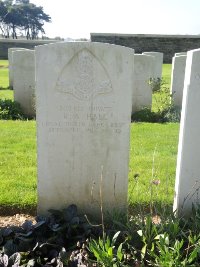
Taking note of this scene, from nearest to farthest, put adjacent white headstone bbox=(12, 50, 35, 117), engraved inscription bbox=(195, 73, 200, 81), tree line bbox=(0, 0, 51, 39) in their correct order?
engraved inscription bbox=(195, 73, 200, 81)
adjacent white headstone bbox=(12, 50, 35, 117)
tree line bbox=(0, 0, 51, 39)

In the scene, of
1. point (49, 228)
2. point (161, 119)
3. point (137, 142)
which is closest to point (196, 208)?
point (49, 228)

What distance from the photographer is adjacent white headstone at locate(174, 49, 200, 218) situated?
10.0 ft

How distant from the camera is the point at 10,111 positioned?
28.2ft

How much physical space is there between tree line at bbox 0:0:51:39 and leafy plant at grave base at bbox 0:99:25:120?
231 ft

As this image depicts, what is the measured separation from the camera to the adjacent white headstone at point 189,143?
3.05m

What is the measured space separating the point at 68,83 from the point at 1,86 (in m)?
11.7

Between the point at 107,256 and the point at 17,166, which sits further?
the point at 17,166

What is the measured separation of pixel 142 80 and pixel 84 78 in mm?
5581

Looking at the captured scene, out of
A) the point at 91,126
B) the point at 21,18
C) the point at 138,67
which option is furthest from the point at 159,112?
the point at 21,18

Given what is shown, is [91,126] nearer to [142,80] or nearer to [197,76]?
[197,76]

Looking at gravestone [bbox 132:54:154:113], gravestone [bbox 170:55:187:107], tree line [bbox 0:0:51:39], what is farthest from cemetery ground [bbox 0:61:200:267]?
tree line [bbox 0:0:51:39]

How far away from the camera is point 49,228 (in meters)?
3.10

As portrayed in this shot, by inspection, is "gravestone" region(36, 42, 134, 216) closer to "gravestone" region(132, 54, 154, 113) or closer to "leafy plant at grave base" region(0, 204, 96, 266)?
"leafy plant at grave base" region(0, 204, 96, 266)

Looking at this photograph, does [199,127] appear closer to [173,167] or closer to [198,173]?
[198,173]
